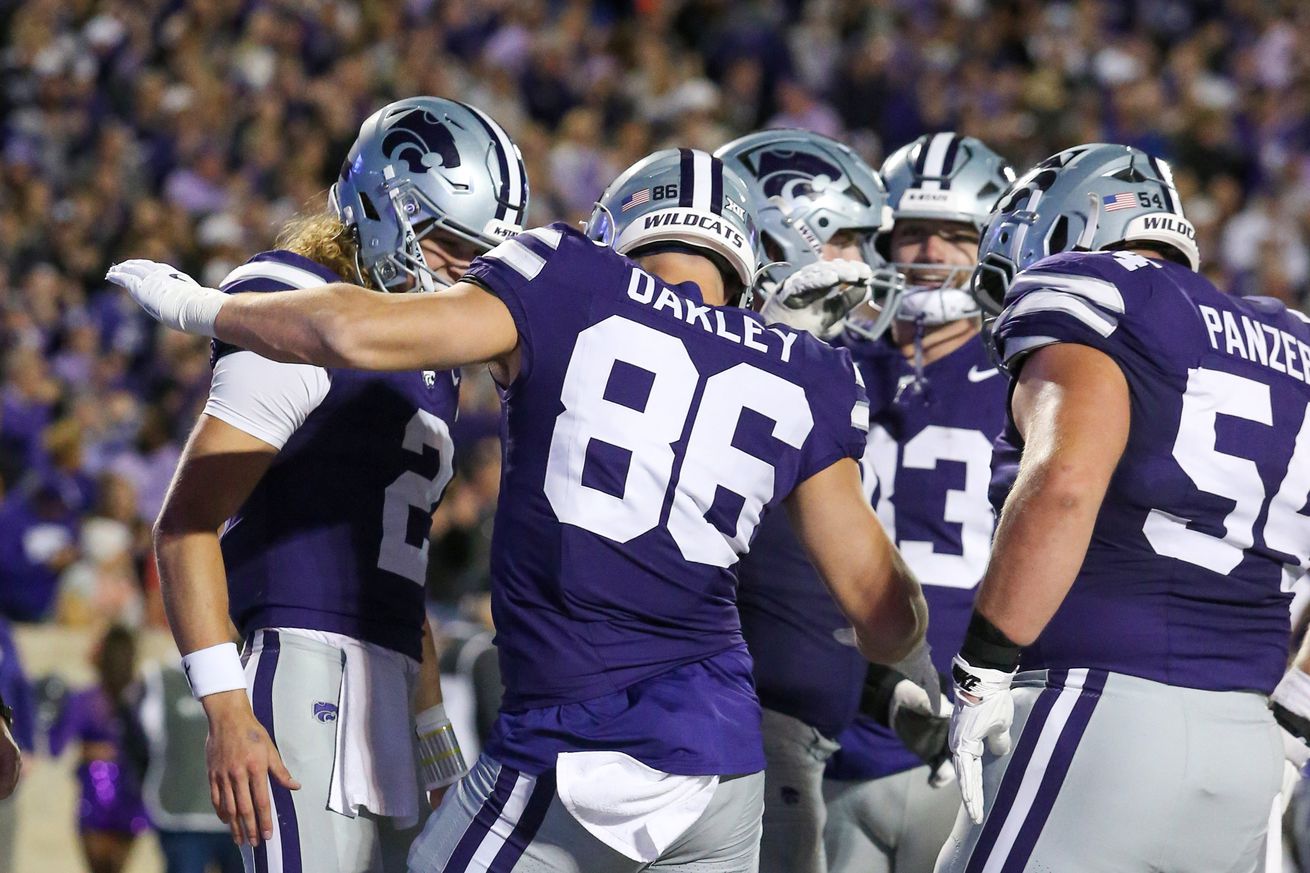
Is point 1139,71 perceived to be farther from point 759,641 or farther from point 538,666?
point 538,666

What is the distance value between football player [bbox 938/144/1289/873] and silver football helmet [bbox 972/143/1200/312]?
0.84ft

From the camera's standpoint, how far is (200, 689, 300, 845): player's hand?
10.3 ft

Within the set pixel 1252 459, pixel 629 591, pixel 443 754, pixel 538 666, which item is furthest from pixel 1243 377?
pixel 443 754

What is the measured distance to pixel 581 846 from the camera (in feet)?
9.46

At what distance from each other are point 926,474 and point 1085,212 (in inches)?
40.9

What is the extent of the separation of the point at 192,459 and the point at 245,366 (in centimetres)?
20

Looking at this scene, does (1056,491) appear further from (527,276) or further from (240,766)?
(240,766)

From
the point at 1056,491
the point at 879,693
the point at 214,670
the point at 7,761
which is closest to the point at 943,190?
the point at 879,693

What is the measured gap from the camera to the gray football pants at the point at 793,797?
413 cm

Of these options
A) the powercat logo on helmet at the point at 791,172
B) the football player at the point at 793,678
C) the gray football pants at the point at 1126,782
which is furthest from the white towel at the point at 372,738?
the powercat logo on helmet at the point at 791,172

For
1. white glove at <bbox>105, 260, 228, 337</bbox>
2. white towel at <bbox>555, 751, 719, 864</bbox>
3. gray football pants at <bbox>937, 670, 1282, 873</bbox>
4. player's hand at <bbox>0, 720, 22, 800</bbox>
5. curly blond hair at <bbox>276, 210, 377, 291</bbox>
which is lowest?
player's hand at <bbox>0, 720, 22, 800</bbox>

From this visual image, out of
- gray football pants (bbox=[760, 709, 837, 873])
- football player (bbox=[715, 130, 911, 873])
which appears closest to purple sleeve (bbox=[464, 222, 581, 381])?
football player (bbox=[715, 130, 911, 873])

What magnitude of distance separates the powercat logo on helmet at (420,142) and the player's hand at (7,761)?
1581mm

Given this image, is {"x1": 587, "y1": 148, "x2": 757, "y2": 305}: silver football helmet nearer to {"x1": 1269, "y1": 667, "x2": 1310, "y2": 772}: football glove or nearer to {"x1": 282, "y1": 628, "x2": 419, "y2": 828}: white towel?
{"x1": 282, "y1": 628, "x2": 419, "y2": 828}: white towel
